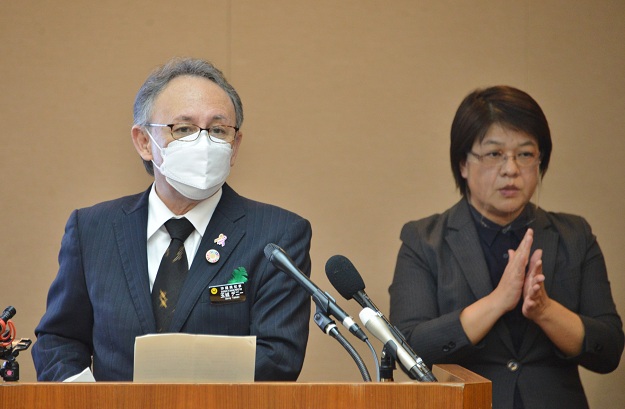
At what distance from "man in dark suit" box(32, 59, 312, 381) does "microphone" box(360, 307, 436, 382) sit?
0.66 meters

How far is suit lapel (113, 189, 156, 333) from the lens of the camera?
2699 mm

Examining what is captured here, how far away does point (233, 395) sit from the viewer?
1.95 meters

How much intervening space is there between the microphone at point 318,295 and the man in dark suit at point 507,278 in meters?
1.27

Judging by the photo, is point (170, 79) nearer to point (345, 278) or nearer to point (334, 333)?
point (345, 278)

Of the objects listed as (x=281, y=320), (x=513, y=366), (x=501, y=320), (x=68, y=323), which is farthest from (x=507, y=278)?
(x=68, y=323)

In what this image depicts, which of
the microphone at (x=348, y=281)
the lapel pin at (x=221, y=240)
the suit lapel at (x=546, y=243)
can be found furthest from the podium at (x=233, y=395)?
the suit lapel at (x=546, y=243)

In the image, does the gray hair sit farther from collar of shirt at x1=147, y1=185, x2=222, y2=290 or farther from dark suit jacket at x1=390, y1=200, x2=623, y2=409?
dark suit jacket at x1=390, y1=200, x2=623, y2=409

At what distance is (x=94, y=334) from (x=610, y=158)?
8.94 feet

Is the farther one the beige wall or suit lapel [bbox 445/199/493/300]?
the beige wall

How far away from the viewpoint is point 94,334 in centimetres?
279

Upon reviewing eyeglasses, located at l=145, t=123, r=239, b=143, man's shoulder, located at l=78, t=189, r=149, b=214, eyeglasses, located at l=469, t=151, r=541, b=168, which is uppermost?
eyeglasses, located at l=469, t=151, r=541, b=168

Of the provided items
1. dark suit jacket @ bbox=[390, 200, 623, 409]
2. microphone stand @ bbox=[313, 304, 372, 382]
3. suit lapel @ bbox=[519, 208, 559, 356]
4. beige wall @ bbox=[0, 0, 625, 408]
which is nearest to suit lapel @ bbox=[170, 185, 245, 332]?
microphone stand @ bbox=[313, 304, 372, 382]

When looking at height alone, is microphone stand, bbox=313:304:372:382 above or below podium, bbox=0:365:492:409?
above

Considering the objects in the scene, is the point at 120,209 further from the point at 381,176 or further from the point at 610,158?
the point at 610,158
